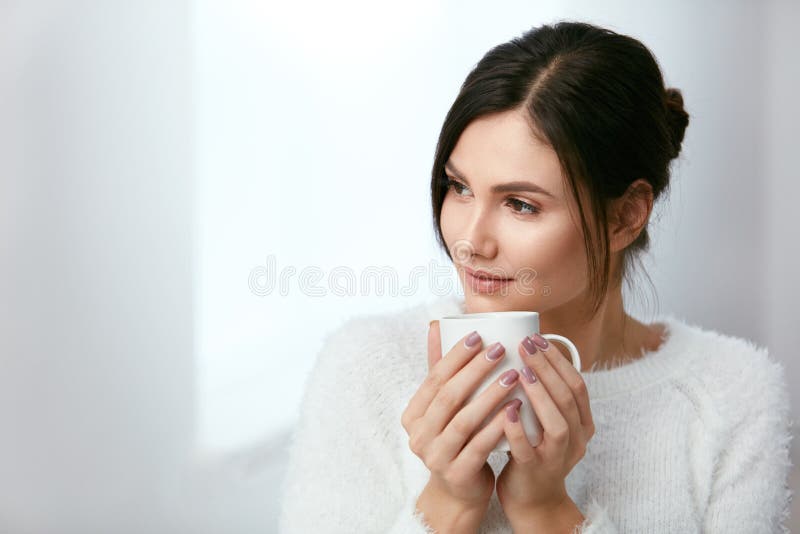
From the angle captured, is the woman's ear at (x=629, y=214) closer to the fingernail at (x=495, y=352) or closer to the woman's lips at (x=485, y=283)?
the woman's lips at (x=485, y=283)

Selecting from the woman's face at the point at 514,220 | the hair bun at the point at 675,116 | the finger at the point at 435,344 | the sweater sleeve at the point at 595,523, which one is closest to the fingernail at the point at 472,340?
the finger at the point at 435,344

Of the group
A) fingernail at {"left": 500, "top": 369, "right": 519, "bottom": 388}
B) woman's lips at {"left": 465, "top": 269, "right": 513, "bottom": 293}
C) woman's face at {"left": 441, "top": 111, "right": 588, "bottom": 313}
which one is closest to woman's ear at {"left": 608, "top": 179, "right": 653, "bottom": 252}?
woman's face at {"left": 441, "top": 111, "right": 588, "bottom": 313}

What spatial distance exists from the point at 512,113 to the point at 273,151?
928 millimetres

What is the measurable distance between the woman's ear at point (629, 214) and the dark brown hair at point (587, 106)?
18 millimetres

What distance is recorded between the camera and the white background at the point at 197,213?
188cm

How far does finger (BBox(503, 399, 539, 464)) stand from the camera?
98 cm

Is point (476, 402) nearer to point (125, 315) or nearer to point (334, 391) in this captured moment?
point (334, 391)

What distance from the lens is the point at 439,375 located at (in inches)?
39.6

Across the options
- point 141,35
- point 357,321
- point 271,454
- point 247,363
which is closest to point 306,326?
point 247,363

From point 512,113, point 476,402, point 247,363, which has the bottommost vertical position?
point 247,363

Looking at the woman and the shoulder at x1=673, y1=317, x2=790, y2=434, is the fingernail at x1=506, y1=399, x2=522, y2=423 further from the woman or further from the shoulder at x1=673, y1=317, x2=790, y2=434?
the shoulder at x1=673, y1=317, x2=790, y2=434

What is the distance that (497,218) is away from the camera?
123 centimetres

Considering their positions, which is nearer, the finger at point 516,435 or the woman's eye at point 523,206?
the finger at point 516,435

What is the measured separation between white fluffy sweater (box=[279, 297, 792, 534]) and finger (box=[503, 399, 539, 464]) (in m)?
0.22
